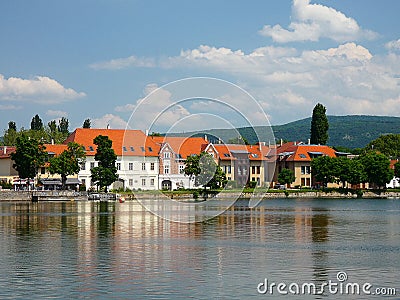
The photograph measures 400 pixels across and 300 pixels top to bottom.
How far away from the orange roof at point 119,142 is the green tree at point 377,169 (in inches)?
1354

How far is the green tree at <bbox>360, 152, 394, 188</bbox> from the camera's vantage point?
115 m

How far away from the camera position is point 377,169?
115m

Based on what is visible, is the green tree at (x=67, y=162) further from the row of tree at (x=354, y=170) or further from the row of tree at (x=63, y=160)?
the row of tree at (x=354, y=170)

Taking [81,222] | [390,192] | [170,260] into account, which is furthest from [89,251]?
[390,192]

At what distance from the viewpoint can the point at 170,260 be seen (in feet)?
89.9

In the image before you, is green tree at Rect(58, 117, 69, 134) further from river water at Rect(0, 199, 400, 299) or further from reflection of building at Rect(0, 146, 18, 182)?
river water at Rect(0, 199, 400, 299)

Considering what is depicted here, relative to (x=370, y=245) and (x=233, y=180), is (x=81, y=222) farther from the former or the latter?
(x=233, y=180)

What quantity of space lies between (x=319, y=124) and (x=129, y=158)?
1694 inches

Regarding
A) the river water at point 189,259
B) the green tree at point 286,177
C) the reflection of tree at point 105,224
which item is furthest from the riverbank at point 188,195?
the river water at point 189,259

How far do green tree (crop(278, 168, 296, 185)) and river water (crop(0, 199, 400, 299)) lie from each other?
76.5 m

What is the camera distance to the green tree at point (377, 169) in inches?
4542

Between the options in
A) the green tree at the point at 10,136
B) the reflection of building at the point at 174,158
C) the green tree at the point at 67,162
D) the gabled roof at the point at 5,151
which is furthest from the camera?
the green tree at the point at 10,136

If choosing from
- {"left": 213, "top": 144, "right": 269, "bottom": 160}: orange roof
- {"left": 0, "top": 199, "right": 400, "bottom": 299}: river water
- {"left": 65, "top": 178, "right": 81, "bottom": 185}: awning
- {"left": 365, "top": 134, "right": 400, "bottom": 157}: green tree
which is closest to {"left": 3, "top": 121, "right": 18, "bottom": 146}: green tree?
{"left": 65, "top": 178, "right": 81, "bottom": 185}: awning

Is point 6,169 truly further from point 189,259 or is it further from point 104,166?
point 189,259
